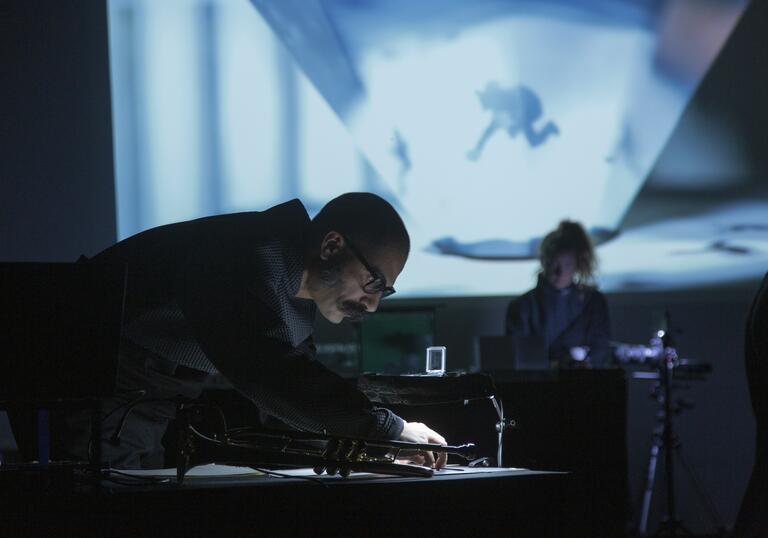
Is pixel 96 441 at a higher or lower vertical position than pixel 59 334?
lower

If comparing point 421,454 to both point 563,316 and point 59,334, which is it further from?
point 563,316

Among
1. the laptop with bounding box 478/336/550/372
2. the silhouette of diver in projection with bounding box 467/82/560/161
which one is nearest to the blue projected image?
the silhouette of diver in projection with bounding box 467/82/560/161

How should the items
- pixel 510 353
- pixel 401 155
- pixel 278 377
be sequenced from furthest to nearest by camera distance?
pixel 401 155 → pixel 510 353 → pixel 278 377

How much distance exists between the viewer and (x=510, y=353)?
307 centimetres

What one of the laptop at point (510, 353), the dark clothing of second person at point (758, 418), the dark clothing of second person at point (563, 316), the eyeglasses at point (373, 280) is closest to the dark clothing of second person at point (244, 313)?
the eyeglasses at point (373, 280)

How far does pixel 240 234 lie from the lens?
1.63m

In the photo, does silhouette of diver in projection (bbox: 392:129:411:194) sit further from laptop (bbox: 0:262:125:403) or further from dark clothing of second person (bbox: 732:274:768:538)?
laptop (bbox: 0:262:125:403)

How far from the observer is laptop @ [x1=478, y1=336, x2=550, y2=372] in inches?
120

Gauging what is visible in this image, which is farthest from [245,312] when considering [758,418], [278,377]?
[758,418]

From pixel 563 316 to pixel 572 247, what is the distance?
31cm

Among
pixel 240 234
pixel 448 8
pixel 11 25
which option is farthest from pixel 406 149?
pixel 240 234

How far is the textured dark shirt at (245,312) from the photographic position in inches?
55.1

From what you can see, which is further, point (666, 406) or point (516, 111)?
point (516, 111)

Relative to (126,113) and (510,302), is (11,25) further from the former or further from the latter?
(510,302)
